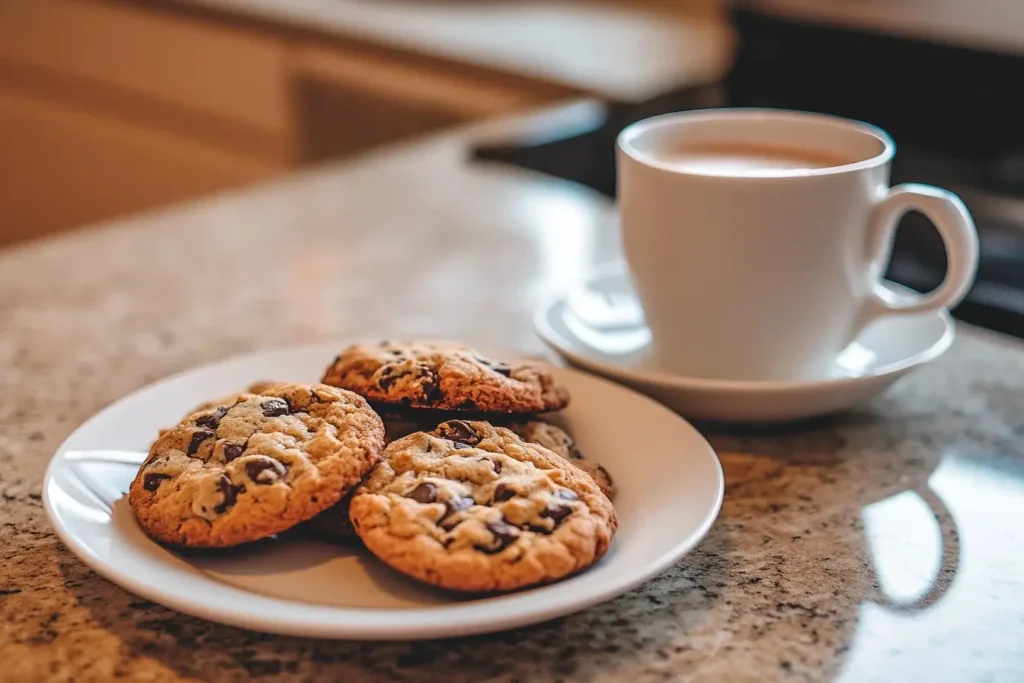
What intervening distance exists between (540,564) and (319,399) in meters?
0.18

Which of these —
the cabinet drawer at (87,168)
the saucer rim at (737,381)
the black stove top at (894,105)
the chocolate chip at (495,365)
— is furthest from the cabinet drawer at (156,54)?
the chocolate chip at (495,365)

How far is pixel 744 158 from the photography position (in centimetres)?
84

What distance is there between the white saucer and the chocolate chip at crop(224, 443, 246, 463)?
0.28m

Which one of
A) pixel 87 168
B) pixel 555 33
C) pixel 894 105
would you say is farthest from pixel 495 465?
pixel 87 168

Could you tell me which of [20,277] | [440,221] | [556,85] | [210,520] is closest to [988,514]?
[210,520]

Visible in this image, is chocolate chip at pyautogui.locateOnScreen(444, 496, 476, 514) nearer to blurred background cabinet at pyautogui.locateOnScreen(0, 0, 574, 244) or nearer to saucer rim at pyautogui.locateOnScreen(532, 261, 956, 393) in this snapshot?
saucer rim at pyautogui.locateOnScreen(532, 261, 956, 393)

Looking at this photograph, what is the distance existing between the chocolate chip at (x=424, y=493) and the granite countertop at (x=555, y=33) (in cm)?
129

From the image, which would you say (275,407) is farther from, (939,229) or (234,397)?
(939,229)

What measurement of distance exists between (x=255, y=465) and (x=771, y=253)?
1.26 ft

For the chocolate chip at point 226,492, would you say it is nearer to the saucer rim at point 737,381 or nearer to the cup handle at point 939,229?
the saucer rim at point 737,381

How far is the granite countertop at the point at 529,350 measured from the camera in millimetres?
531

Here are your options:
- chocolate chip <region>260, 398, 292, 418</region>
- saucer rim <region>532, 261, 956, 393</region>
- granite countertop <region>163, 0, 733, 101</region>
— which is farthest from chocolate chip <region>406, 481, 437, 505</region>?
granite countertop <region>163, 0, 733, 101</region>

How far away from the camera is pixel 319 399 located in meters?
0.62

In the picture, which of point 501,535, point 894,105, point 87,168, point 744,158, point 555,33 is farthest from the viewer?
point 87,168
